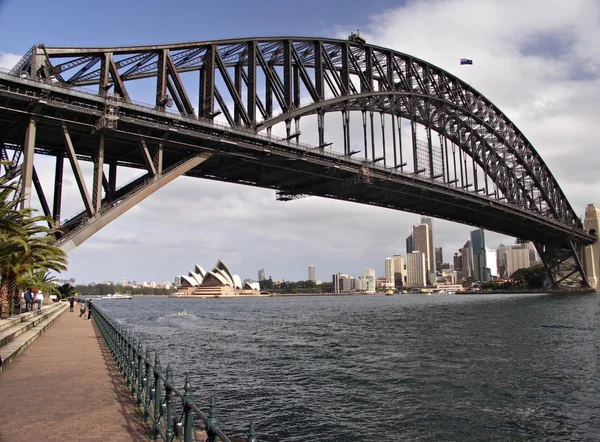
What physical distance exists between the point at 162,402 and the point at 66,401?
3404 millimetres

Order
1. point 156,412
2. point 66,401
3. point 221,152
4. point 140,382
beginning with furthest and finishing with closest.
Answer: point 221,152 → point 66,401 → point 140,382 → point 156,412

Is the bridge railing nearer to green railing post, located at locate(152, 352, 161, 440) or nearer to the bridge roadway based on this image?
green railing post, located at locate(152, 352, 161, 440)

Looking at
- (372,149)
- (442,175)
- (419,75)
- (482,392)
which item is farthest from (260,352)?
(419,75)

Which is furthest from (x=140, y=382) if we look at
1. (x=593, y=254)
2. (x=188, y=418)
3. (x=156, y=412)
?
(x=593, y=254)

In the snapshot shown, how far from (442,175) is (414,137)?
836cm

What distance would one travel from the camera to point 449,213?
8600 cm

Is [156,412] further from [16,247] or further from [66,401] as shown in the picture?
[16,247]

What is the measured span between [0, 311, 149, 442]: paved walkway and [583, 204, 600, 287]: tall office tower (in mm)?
122840

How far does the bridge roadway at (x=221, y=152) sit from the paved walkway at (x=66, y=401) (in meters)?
18.6

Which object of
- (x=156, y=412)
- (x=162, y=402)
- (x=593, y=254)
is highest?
(x=593, y=254)

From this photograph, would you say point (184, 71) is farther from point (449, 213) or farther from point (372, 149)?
point (449, 213)

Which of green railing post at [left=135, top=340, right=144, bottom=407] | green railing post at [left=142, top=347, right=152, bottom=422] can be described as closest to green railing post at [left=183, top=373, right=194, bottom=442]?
green railing post at [left=142, top=347, right=152, bottom=422]

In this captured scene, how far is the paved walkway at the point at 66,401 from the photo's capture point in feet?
28.2

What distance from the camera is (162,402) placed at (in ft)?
29.0
